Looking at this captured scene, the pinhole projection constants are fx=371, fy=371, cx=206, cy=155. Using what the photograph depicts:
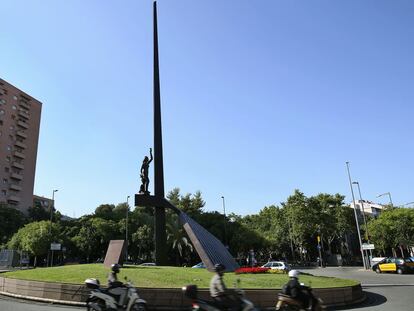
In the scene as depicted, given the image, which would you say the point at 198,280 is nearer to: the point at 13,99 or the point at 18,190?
the point at 18,190

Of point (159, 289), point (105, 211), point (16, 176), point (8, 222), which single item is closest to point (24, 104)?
point (16, 176)

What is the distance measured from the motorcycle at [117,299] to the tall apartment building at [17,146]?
70.0 metres

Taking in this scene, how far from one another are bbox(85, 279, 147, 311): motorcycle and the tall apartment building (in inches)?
2755

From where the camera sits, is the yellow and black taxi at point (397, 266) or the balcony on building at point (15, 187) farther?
the balcony on building at point (15, 187)

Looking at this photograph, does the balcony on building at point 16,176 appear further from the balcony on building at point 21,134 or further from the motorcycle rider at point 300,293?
the motorcycle rider at point 300,293

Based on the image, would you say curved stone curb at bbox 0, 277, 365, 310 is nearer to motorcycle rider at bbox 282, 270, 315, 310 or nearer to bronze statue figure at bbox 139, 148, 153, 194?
motorcycle rider at bbox 282, 270, 315, 310

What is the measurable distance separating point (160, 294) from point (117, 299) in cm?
335

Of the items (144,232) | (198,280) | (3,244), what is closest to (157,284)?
(198,280)

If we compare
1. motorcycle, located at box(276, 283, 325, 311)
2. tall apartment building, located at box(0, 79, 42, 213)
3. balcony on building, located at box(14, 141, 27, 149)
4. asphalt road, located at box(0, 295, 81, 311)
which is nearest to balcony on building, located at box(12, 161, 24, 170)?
tall apartment building, located at box(0, 79, 42, 213)

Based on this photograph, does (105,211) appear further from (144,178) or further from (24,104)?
(144,178)

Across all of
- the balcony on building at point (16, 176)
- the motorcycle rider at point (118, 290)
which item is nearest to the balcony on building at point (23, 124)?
the balcony on building at point (16, 176)

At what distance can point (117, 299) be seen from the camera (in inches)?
378

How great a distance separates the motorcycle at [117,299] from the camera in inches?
361

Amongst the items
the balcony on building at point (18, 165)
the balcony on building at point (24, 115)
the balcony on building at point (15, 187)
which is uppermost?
the balcony on building at point (24, 115)
